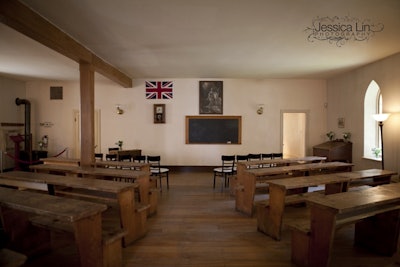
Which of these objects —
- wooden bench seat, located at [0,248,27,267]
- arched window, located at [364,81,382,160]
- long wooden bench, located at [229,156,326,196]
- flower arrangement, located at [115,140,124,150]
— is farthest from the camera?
Answer: flower arrangement, located at [115,140,124,150]

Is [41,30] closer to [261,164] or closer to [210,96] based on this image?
[261,164]

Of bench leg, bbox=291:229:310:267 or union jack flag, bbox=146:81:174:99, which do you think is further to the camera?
union jack flag, bbox=146:81:174:99

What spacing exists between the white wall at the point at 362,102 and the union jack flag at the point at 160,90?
494 centimetres

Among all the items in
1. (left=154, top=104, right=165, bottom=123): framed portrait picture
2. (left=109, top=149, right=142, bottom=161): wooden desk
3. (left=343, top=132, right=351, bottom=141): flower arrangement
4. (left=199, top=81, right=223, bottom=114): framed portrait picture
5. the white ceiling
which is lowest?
(left=109, top=149, right=142, bottom=161): wooden desk

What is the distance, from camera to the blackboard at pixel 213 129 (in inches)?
291

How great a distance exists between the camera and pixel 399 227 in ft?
8.11

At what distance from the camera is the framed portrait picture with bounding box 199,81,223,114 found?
7352 millimetres

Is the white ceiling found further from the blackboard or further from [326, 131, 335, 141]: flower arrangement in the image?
[326, 131, 335, 141]: flower arrangement

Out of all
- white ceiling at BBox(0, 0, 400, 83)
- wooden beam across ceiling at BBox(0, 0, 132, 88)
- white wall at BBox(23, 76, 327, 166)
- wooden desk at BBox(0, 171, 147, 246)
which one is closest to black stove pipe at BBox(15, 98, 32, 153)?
white ceiling at BBox(0, 0, 400, 83)

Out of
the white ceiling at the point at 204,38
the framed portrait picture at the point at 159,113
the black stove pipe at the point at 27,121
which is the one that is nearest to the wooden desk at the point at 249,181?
the white ceiling at the point at 204,38

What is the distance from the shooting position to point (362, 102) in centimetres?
599

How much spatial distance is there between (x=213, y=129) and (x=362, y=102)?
3971 millimetres

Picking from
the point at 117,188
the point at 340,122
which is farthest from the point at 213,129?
the point at 117,188

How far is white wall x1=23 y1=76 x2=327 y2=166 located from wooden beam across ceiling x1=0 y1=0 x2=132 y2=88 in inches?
98.8
